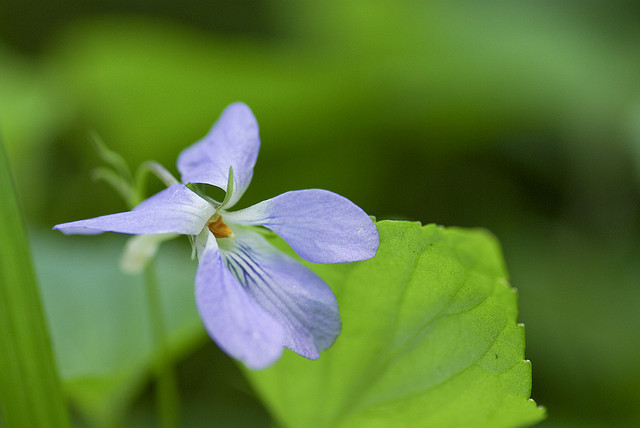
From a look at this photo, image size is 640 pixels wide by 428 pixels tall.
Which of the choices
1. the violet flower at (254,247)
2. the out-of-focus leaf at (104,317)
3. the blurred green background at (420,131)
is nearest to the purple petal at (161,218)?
the violet flower at (254,247)

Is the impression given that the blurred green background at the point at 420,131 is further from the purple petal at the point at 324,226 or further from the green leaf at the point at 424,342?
the purple petal at the point at 324,226

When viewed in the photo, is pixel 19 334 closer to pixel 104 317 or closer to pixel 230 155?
pixel 230 155

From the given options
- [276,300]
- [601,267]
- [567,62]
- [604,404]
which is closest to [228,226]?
[276,300]

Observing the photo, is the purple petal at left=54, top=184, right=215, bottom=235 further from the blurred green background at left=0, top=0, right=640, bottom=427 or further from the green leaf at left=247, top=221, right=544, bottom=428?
the blurred green background at left=0, top=0, right=640, bottom=427

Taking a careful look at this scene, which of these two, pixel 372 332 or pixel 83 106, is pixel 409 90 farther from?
pixel 372 332

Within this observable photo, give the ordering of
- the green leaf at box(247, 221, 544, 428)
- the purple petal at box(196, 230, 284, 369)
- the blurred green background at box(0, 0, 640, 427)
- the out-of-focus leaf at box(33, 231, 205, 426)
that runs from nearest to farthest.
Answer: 1. the purple petal at box(196, 230, 284, 369)
2. the green leaf at box(247, 221, 544, 428)
3. the out-of-focus leaf at box(33, 231, 205, 426)
4. the blurred green background at box(0, 0, 640, 427)

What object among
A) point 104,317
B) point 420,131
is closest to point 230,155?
point 104,317

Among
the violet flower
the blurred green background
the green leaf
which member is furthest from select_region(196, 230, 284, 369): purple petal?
→ the blurred green background
